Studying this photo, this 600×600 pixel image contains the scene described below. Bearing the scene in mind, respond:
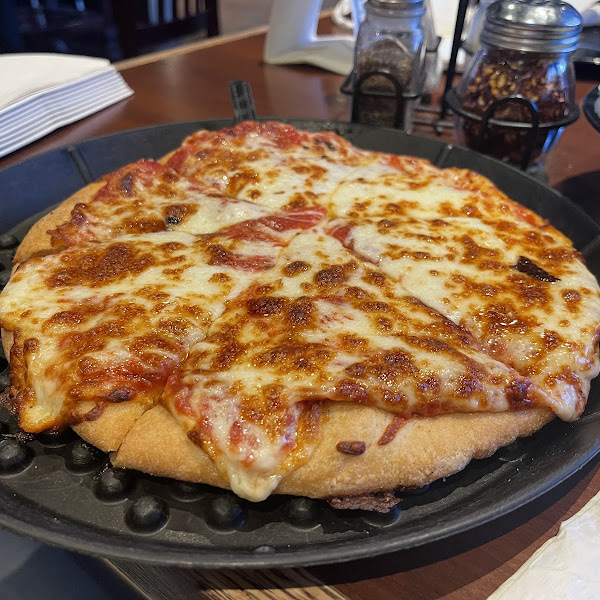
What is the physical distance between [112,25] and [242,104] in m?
3.56

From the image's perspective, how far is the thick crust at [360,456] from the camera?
968mm

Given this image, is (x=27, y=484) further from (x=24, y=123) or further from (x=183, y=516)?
(x=24, y=123)

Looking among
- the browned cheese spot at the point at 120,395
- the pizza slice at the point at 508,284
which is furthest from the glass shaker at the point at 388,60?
the browned cheese spot at the point at 120,395

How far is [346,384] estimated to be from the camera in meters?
1.01

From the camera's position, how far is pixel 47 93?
7.79 ft

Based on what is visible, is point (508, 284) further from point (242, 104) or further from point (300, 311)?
point (242, 104)

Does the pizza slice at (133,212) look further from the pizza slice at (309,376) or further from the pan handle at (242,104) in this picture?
the pan handle at (242,104)

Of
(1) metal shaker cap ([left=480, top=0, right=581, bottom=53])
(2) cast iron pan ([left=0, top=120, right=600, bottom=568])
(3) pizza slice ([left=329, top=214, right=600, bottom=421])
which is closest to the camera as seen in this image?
(2) cast iron pan ([left=0, top=120, right=600, bottom=568])

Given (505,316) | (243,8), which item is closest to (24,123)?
(505,316)

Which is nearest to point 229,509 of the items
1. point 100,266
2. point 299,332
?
point 299,332

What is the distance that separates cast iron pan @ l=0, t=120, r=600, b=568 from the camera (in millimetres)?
839

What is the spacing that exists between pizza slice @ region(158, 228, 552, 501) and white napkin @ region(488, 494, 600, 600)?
23 cm

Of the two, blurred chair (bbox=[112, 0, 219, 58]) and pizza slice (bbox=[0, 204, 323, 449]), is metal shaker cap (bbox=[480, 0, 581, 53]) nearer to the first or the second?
pizza slice (bbox=[0, 204, 323, 449])

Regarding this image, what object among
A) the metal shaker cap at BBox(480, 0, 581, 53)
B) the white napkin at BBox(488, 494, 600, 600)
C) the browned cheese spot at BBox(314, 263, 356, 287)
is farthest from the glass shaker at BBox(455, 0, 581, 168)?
the white napkin at BBox(488, 494, 600, 600)
